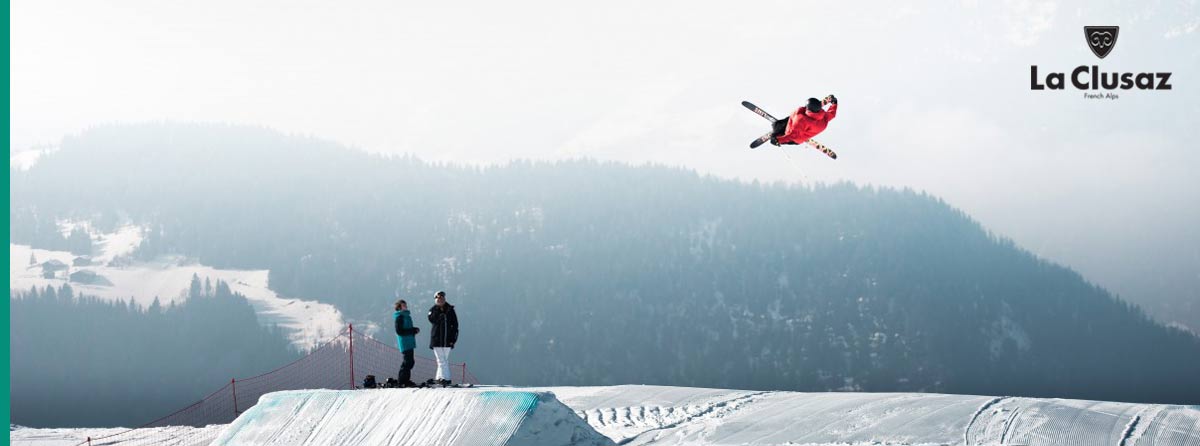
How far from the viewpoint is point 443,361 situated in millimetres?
20234

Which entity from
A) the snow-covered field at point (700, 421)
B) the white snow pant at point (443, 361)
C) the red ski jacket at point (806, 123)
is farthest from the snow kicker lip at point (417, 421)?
the red ski jacket at point (806, 123)

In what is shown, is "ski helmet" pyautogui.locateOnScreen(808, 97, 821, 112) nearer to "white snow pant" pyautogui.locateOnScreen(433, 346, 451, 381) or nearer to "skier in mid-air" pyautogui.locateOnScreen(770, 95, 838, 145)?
"skier in mid-air" pyautogui.locateOnScreen(770, 95, 838, 145)

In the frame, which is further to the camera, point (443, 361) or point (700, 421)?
point (700, 421)

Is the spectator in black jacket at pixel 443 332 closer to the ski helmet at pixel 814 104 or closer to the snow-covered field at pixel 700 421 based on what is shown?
the snow-covered field at pixel 700 421

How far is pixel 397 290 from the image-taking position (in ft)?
634

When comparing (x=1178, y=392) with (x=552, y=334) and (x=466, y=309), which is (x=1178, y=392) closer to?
(x=552, y=334)

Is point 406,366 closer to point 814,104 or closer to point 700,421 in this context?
point 700,421

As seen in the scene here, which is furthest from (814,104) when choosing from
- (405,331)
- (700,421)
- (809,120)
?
(405,331)

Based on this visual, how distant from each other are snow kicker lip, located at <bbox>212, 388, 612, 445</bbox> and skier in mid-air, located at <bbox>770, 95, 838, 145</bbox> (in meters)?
6.56

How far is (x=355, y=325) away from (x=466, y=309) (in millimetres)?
19382

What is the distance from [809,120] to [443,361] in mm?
7853

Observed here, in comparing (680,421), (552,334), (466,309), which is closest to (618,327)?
(552,334)

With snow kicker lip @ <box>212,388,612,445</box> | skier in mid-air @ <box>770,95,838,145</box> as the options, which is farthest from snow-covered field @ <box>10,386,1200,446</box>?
skier in mid-air @ <box>770,95,838,145</box>

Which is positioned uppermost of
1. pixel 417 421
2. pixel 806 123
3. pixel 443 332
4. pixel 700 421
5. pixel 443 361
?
pixel 806 123
